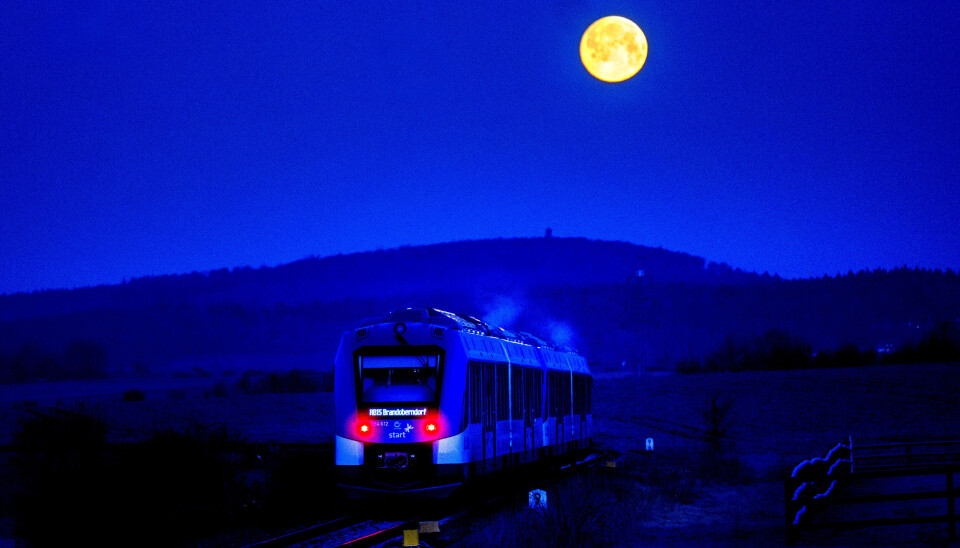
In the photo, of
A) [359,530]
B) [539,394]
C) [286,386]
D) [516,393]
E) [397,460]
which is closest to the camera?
[359,530]

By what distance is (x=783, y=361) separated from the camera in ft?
387

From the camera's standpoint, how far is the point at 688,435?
201ft

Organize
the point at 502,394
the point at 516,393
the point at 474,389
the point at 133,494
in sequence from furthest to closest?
1. the point at 516,393
2. the point at 502,394
3. the point at 474,389
4. the point at 133,494

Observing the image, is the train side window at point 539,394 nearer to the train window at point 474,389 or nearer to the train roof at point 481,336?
the train roof at point 481,336

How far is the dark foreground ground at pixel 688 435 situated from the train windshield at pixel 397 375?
267cm

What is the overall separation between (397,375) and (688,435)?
41.9 m

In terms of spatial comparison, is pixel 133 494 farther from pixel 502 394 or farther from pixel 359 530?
pixel 502 394

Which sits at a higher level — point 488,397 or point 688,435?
point 488,397

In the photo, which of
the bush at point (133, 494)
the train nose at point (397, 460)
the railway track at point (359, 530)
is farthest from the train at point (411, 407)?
the bush at point (133, 494)

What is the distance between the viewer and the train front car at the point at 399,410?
837 inches

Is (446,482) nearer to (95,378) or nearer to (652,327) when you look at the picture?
(95,378)

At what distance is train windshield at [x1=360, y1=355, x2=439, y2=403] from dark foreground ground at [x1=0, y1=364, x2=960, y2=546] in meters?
2.67

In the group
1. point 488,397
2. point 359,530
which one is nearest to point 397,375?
point 488,397

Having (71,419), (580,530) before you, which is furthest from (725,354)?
(580,530)
